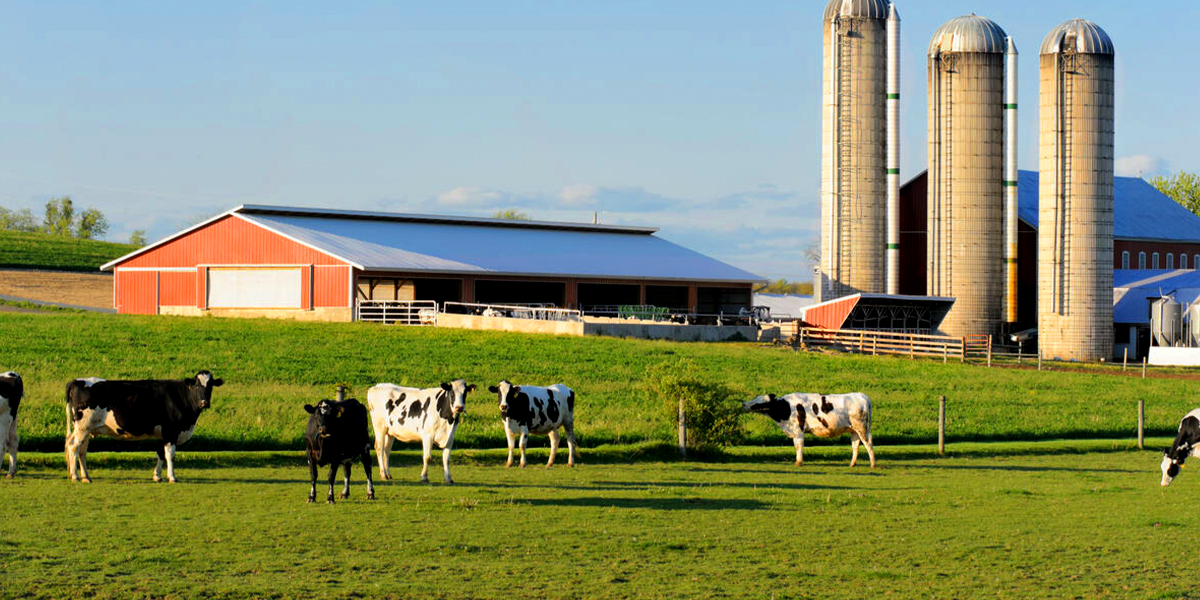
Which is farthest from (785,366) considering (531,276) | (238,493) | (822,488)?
(238,493)

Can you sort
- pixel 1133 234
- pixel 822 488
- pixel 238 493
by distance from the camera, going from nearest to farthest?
pixel 238 493, pixel 822 488, pixel 1133 234

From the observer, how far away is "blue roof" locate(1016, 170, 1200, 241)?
8875 centimetres

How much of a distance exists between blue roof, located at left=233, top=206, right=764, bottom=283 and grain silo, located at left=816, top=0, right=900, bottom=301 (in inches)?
264

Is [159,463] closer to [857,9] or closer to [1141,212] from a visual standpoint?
[857,9]

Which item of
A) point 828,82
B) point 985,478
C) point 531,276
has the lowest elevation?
point 985,478

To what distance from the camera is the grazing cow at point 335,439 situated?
1795 cm

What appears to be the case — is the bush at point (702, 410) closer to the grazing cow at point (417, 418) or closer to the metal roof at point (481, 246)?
the grazing cow at point (417, 418)

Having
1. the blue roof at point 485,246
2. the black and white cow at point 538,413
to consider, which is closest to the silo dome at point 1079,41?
the blue roof at point 485,246

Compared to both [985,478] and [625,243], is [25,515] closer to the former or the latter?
[985,478]

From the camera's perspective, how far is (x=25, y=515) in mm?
16062

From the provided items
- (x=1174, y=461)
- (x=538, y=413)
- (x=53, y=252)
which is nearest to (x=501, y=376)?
(x=538, y=413)

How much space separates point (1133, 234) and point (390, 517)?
272ft

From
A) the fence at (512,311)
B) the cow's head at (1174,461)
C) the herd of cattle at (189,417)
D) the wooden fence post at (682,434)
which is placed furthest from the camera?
the fence at (512,311)

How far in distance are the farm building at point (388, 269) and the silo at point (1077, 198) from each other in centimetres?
1682
